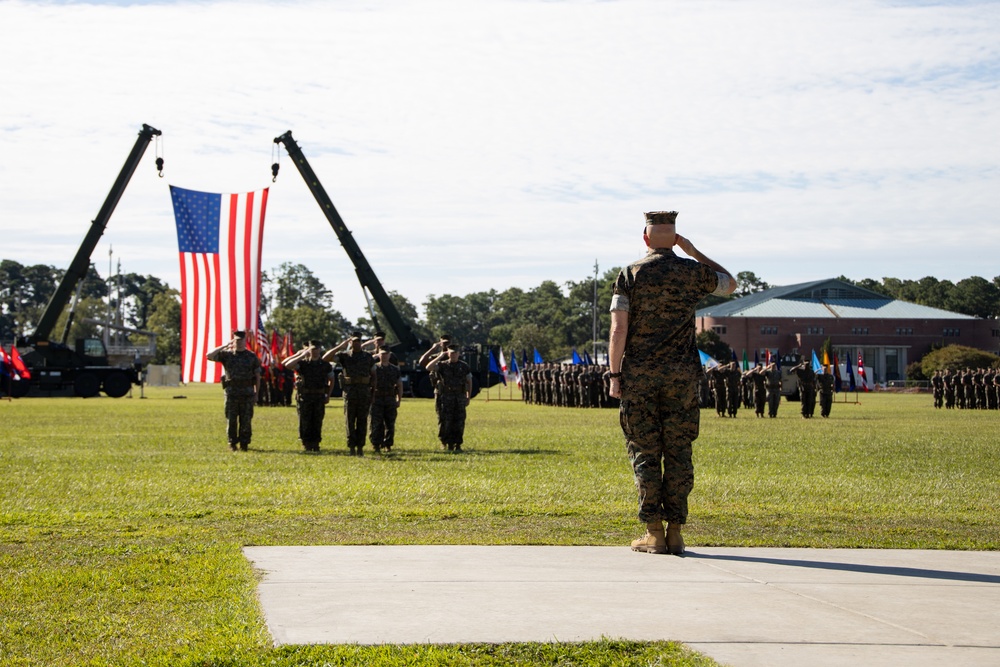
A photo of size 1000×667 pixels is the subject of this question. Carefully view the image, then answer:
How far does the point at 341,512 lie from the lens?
410 inches

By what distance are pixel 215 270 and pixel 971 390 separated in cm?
2760

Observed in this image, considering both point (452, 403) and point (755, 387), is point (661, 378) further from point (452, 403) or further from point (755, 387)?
point (755, 387)

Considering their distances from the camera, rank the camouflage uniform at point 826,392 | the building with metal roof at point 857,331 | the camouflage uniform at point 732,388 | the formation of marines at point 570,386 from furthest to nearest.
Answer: the building with metal roof at point 857,331, the formation of marines at point 570,386, the camouflage uniform at point 732,388, the camouflage uniform at point 826,392

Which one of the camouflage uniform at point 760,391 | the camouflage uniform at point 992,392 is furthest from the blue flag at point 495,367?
the camouflage uniform at point 760,391

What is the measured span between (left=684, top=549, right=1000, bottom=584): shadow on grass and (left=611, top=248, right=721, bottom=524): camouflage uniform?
369 mm

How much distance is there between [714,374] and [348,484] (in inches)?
987

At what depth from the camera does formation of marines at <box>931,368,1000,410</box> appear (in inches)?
1806

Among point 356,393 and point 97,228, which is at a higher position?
point 97,228

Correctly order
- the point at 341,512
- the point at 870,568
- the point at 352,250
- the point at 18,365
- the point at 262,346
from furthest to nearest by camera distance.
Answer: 1. the point at 352,250
2. the point at 18,365
3. the point at 262,346
4. the point at 341,512
5. the point at 870,568

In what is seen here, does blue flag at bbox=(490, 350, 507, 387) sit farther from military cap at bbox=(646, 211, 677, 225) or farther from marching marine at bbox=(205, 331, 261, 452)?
military cap at bbox=(646, 211, 677, 225)

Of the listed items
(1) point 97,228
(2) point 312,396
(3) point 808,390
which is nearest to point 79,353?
(1) point 97,228

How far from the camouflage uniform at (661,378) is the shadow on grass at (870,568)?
369 mm

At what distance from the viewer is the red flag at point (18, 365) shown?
4897cm

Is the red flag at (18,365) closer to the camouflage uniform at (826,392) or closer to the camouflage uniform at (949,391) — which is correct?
the camouflage uniform at (826,392)
